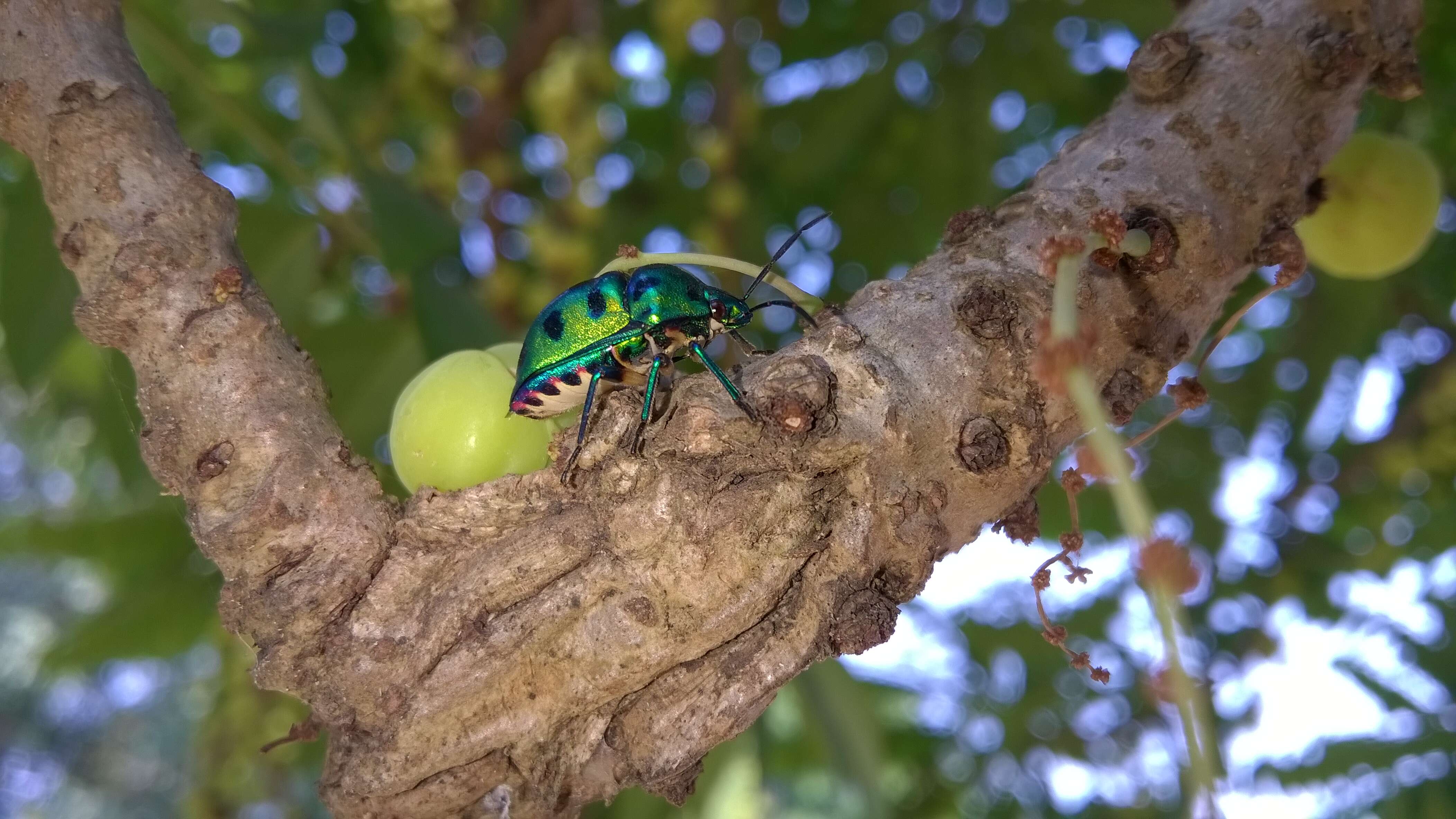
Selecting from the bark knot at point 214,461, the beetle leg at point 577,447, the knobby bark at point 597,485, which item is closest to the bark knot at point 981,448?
the knobby bark at point 597,485

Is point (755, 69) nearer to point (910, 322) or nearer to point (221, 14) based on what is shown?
point (221, 14)

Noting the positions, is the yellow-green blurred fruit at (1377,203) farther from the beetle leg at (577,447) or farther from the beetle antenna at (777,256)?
the beetle leg at (577,447)

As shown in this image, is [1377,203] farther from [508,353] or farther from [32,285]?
[32,285]

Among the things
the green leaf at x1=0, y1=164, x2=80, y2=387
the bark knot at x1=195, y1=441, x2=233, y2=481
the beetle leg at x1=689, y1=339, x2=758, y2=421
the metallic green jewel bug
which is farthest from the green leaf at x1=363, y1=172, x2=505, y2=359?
the beetle leg at x1=689, y1=339, x2=758, y2=421

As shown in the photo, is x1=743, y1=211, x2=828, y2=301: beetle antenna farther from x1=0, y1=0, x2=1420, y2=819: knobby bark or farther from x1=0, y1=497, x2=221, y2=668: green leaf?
x1=0, y1=497, x2=221, y2=668: green leaf

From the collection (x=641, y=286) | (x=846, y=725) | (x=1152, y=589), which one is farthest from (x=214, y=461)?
(x=846, y=725)

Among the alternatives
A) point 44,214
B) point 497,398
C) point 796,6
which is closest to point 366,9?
point 796,6
